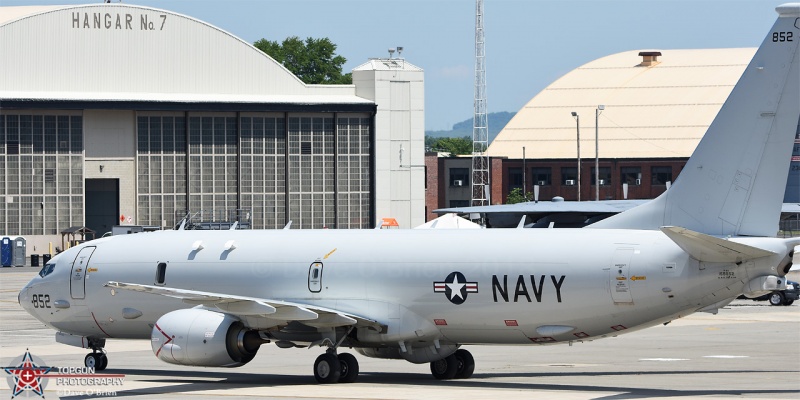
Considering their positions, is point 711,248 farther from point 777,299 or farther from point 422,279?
point 777,299

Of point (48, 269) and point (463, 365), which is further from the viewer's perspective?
point (48, 269)

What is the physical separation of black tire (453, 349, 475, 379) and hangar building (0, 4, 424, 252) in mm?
62361

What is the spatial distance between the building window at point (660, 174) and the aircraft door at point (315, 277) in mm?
110121

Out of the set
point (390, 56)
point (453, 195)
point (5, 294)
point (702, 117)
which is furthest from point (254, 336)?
point (702, 117)

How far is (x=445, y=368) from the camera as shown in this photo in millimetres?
32250

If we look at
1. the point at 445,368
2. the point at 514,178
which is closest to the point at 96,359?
the point at 445,368

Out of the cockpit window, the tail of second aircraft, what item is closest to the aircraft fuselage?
the cockpit window

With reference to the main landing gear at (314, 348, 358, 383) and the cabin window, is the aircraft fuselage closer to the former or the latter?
the cabin window

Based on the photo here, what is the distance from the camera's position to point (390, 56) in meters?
101

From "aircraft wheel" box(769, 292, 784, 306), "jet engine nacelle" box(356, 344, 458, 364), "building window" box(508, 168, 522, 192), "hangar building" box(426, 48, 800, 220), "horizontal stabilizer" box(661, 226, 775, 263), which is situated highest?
"hangar building" box(426, 48, 800, 220)

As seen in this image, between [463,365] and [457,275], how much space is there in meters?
3.33

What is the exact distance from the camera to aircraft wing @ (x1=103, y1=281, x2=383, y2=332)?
2939 cm

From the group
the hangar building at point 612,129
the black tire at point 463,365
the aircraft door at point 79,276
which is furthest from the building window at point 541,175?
the black tire at point 463,365

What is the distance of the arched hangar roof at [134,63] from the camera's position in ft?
295
